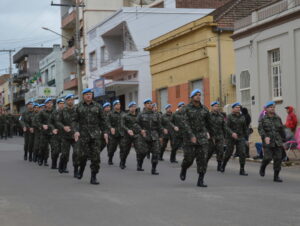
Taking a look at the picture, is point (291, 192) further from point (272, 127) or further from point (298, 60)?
point (298, 60)

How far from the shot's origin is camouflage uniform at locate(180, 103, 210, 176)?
12.4 m

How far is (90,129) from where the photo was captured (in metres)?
13.0

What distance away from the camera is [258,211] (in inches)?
356

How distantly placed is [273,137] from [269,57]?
11951mm

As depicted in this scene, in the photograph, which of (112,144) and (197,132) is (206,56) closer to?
(112,144)

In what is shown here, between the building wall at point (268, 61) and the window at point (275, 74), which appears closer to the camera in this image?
the building wall at point (268, 61)

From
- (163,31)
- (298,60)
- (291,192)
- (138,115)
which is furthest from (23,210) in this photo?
(163,31)

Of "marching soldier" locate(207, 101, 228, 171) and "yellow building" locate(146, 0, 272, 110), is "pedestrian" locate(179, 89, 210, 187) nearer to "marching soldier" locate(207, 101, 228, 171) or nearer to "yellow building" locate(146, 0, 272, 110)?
"marching soldier" locate(207, 101, 228, 171)

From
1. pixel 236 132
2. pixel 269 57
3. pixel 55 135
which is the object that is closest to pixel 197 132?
pixel 236 132

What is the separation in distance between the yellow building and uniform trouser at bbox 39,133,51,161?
47.9 feet

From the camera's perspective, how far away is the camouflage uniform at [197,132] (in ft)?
40.6

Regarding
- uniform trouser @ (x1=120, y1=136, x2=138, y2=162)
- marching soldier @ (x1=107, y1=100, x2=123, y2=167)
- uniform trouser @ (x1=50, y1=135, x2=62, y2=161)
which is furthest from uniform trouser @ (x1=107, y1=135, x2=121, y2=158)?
uniform trouser @ (x1=50, y1=135, x2=62, y2=161)

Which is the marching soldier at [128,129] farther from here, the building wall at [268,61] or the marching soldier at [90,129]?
the building wall at [268,61]

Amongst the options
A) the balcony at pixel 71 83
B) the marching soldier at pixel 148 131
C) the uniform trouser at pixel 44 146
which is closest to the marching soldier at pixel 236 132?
the marching soldier at pixel 148 131
